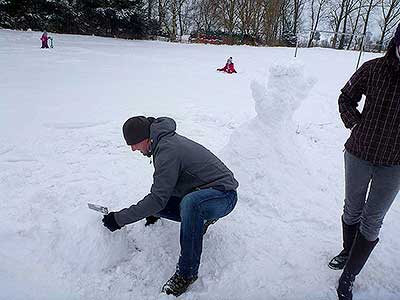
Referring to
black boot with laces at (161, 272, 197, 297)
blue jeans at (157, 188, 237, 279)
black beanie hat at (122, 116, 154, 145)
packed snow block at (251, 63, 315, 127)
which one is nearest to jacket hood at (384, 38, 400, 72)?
blue jeans at (157, 188, 237, 279)

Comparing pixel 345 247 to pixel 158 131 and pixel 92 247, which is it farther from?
pixel 92 247

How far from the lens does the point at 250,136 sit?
12.1 feet

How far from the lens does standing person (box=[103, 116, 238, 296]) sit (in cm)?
225

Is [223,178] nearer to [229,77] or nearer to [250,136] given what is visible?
[250,136]

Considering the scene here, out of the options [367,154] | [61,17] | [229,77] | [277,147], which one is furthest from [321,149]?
[61,17]

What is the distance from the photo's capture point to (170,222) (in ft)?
9.87

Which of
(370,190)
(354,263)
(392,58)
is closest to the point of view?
(392,58)

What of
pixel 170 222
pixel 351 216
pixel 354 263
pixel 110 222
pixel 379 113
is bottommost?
pixel 170 222

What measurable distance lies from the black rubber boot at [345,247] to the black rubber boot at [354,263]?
215mm

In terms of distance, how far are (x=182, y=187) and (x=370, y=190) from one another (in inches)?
47.3

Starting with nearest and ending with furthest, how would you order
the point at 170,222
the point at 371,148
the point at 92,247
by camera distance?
the point at 371,148, the point at 92,247, the point at 170,222

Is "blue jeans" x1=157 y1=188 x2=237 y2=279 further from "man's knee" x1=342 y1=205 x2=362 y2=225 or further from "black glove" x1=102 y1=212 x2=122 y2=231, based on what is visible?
"man's knee" x1=342 y1=205 x2=362 y2=225

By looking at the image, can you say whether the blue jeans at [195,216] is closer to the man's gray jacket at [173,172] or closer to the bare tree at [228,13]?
the man's gray jacket at [173,172]

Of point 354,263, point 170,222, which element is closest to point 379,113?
point 354,263
